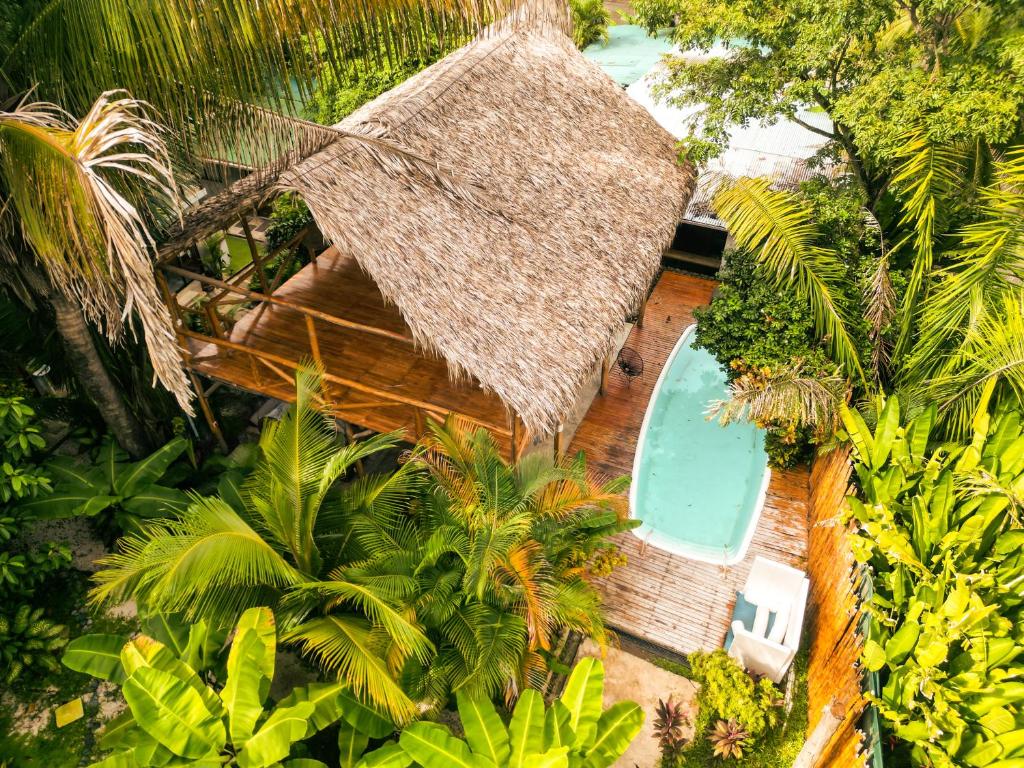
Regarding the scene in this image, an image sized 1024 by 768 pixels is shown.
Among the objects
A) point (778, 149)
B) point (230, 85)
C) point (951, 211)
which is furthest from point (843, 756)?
point (778, 149)

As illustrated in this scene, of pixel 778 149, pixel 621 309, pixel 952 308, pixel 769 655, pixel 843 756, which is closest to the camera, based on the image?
pixel 843 756

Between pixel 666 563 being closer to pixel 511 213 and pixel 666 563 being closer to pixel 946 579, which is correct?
pixel 946 579

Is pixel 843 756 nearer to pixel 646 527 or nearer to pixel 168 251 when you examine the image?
pixel 646 527

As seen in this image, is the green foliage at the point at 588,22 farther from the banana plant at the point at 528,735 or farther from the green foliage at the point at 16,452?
the banana plant at the point at 528,735

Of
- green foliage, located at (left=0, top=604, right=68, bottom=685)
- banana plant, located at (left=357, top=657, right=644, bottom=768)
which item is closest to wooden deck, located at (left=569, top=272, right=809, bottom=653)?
banana plant, located at (left=357, top=657, right=644, bottom=768)

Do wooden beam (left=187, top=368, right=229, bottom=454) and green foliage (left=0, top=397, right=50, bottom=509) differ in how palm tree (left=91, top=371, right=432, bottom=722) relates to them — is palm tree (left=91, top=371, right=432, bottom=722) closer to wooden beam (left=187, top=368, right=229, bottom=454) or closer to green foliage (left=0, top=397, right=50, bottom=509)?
green foliage (left=0, top=397, right=50, bottom=509)

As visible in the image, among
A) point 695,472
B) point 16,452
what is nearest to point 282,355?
point 16,452

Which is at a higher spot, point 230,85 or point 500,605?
point 230,85
